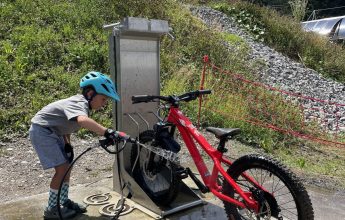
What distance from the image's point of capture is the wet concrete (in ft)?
13.1

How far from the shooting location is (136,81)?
4.41 m

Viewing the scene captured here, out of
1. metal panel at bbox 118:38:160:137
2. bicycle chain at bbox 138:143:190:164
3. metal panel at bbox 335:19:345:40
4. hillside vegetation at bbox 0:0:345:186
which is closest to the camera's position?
bicycle chain at bbox 138:143:190:164

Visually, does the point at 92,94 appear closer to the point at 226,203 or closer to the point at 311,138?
the point at 226,203

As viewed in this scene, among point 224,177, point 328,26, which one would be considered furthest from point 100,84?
point 328,26

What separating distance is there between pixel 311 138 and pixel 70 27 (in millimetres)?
6243

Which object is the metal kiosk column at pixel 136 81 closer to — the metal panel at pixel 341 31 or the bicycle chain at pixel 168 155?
the bicycle chain at pixel 168 155

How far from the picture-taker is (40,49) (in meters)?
8.58

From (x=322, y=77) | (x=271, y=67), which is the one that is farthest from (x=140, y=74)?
(x=322, y=77)

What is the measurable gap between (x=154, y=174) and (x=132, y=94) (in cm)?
92

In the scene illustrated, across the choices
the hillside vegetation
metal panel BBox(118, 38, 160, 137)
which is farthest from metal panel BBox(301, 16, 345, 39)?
metal panel BBox(118, 38, 160, 137)

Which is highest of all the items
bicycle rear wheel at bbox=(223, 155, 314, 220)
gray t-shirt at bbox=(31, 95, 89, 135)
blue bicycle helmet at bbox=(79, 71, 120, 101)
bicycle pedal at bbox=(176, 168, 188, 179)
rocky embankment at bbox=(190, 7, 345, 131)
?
blue bicycle helmet at bbox=(79, 71, 120, 101)

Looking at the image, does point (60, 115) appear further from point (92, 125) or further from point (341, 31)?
point (341, 31)

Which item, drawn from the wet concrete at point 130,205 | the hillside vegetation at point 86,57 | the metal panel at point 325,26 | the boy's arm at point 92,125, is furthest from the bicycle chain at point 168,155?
the metal panel at point 325,26

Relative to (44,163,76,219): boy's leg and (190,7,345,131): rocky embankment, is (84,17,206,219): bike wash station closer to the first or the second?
(44,163,76,219): boy's leg
